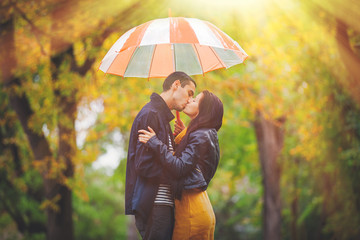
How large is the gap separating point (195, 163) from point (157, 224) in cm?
59

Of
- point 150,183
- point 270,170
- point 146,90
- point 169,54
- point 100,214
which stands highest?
point 146,90

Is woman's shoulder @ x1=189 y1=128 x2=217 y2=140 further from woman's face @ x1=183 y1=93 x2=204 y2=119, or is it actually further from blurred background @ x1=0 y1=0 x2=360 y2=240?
blurred background @ x1=0 y1=0 x2=360 y2=240

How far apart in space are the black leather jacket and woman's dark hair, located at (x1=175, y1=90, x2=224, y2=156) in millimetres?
55

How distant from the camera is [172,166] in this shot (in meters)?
3.21

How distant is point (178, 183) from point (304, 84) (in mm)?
7618

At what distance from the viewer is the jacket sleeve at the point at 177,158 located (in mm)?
3215

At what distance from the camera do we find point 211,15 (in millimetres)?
10148

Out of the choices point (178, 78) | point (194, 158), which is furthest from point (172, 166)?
point (178, 78)

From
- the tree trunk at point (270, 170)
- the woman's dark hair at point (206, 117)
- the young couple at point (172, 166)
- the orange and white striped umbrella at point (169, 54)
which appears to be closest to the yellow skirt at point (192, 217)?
the young couple at point (172, 166)

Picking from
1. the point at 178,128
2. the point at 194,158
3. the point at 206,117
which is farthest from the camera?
the point at 178,128

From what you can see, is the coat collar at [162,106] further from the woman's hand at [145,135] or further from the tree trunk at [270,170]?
the tree trunk at [270,170]

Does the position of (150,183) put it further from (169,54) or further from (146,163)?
(169,54)

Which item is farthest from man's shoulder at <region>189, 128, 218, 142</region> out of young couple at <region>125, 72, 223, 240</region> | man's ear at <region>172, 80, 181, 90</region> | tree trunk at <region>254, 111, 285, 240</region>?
tree trunk at <region>254, 111, 285, 240</region>

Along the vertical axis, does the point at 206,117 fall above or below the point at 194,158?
above
